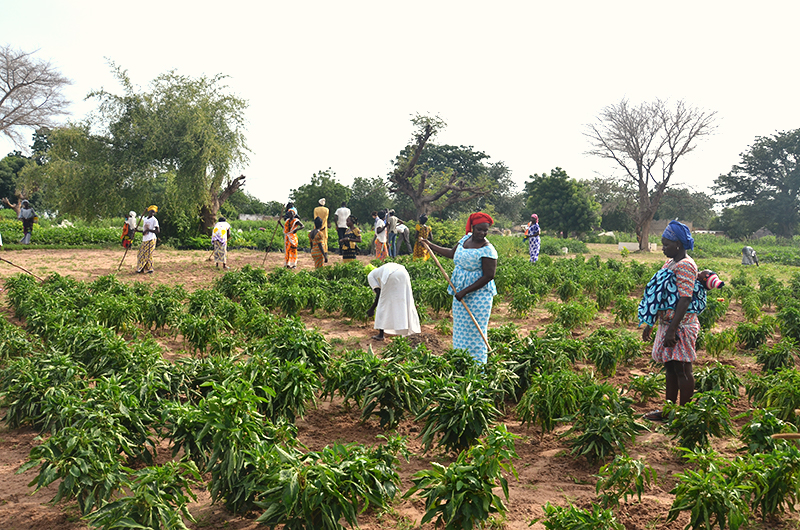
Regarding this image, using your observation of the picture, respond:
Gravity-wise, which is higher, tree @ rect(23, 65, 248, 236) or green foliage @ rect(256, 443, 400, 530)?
tree @ rect(23, 65, 248, 236)

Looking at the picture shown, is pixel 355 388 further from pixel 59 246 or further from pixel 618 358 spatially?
pixel 59 246

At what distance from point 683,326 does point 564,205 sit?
40057mm

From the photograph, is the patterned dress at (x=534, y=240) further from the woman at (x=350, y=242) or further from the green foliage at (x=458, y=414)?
the green foliage at (x=458, y=414)

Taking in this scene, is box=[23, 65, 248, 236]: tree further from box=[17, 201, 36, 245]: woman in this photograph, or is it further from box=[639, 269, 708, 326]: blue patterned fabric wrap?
box=[639, 269, 708, 326]: blue patterned fabric wrap

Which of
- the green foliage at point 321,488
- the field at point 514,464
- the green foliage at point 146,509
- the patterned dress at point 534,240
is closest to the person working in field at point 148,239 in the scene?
the field at point 514,464

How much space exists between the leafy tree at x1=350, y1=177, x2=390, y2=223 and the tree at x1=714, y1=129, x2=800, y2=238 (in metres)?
31.7

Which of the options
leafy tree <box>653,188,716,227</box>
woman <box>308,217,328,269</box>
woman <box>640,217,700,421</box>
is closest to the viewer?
woman <box>640,217,700,421</box>

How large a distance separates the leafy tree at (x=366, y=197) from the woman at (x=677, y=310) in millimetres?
41145

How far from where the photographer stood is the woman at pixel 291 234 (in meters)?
15.5

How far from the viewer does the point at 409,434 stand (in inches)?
196

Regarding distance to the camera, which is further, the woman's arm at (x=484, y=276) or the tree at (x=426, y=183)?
the tree at (x=426, y=183)

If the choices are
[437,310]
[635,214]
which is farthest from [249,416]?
[635,214]

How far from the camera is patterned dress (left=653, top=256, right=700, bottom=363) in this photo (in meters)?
4.77

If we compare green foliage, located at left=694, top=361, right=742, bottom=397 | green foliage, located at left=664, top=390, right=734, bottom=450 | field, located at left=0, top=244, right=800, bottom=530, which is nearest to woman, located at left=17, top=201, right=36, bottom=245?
field, located at left=0, top=244, right=800, bottom=530
